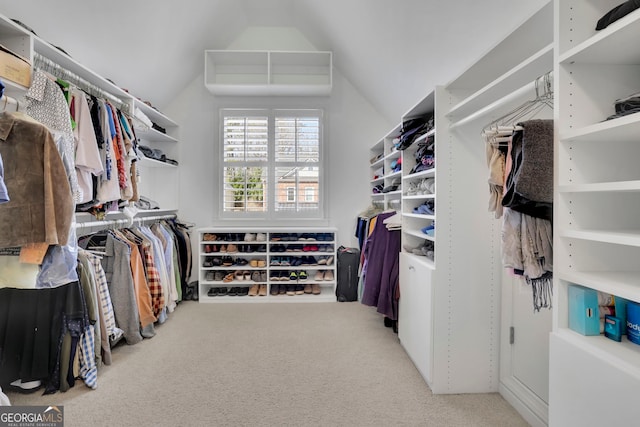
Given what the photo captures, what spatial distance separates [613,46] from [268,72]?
313 centimetres

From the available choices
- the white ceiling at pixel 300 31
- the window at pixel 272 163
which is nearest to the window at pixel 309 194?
the window at pixel 272 163

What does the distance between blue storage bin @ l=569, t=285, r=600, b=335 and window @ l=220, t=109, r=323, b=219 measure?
3.16 metres

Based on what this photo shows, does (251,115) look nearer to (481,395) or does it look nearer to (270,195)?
(270,195)

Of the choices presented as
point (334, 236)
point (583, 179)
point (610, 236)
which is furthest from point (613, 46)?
point (334, 236)

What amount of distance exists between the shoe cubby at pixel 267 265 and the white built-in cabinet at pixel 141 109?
0.81m

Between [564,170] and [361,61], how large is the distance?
8.73ft

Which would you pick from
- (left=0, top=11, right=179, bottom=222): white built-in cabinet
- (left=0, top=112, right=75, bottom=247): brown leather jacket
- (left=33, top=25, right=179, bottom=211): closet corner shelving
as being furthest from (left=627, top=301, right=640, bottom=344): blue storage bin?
(left=33, top=25, right=179, bottom=211): closet corner shelving

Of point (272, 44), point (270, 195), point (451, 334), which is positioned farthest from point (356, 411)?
point (272, 44)

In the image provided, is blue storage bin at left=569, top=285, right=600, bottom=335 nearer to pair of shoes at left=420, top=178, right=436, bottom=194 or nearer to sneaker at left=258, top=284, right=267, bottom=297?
pair of shoes at left=420, top=178, right=436, bottom=194

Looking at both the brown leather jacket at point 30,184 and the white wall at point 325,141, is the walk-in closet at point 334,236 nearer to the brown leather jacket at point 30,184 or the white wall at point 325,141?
the brown leather jacket at point 30,184

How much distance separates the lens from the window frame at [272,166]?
3982 mm

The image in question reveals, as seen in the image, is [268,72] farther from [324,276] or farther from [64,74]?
[324,276]

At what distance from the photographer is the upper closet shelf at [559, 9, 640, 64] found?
793 mm

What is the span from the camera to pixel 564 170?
3.24 ft
